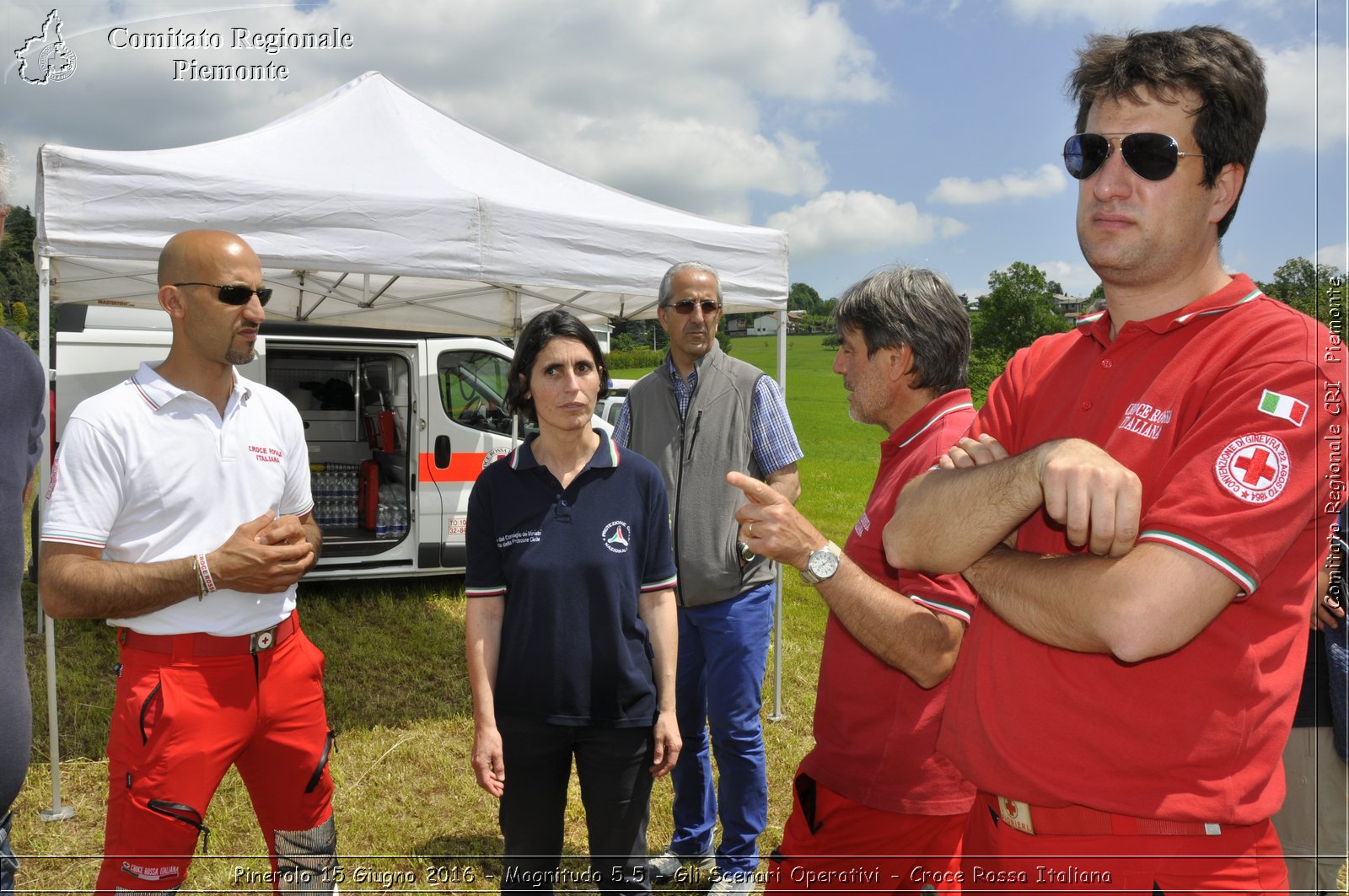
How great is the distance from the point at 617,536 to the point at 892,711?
88 cm

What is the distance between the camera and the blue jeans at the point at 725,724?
10.4 ft

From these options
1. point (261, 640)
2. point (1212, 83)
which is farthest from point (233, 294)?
point (1212, 83)

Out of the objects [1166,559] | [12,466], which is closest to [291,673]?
[12,466]

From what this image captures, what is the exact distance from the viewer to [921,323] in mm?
1946

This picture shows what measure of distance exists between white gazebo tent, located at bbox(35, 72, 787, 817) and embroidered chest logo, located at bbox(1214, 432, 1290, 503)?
351 cm

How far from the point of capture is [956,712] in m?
1.42

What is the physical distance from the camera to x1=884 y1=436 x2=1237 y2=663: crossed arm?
111 cm

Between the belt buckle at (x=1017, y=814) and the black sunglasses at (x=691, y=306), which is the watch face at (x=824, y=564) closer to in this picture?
the belt buckle at (x=1017, y=814)

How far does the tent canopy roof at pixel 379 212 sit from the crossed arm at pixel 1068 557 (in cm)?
321

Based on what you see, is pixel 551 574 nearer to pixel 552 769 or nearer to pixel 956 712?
pixel 552 769

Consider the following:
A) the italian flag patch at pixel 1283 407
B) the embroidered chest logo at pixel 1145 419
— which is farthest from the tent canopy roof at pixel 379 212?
the italian flag patch at pixel 1283 407

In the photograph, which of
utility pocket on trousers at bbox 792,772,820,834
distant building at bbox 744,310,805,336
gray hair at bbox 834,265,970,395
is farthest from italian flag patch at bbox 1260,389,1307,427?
distant building at bbox 744,310,805,336

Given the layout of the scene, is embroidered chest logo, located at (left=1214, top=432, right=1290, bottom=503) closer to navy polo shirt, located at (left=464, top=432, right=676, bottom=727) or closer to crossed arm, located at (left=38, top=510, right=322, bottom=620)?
navy polo shirt, located at (left=464, top=432, right=676, bottom=727)

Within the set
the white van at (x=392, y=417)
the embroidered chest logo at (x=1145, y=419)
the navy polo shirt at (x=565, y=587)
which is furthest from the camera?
the white van at (x=392, y=417)
